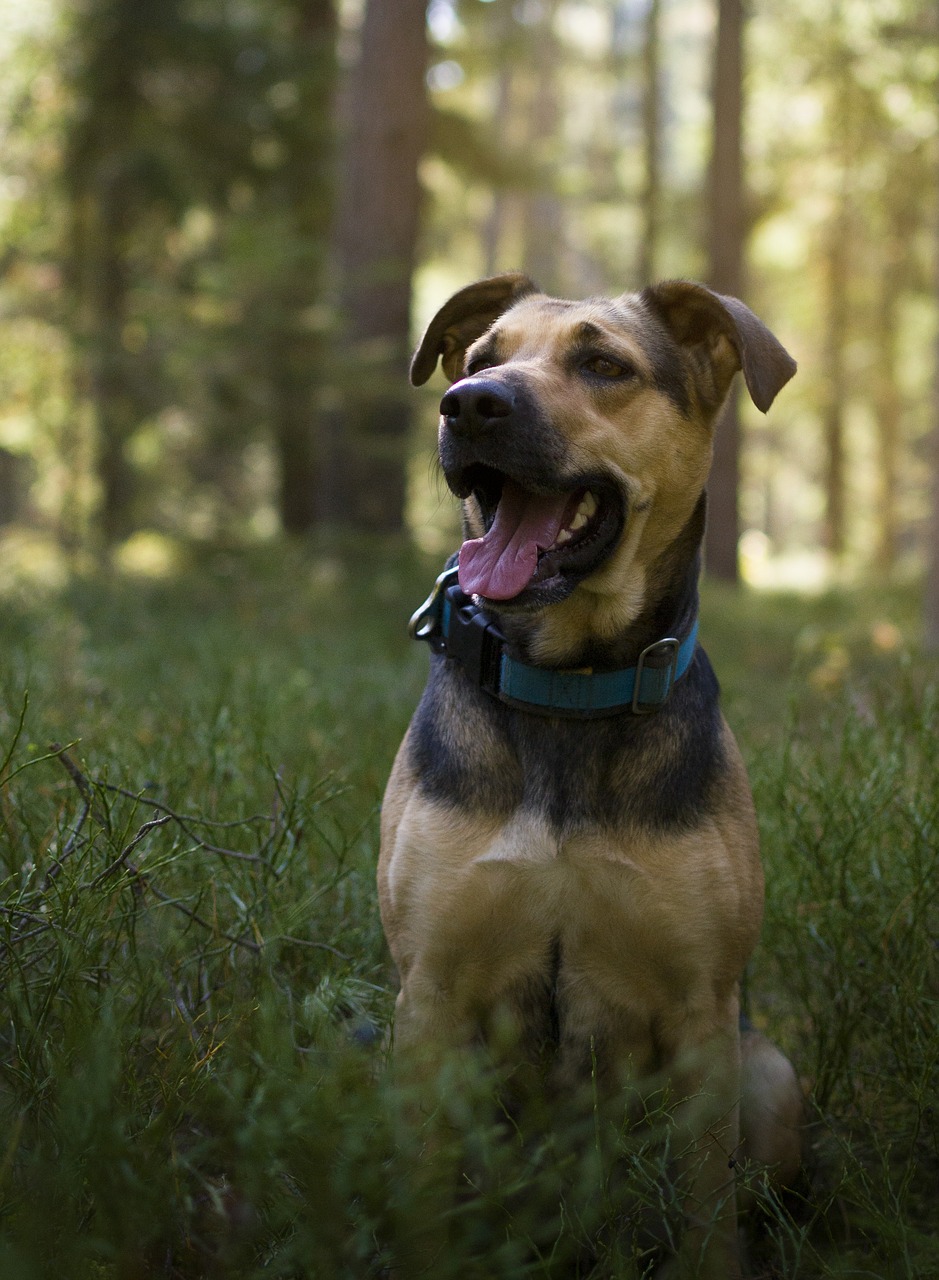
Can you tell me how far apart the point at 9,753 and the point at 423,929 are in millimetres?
1096

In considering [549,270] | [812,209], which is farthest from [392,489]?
[549,270]

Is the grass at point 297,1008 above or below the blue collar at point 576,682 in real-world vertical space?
below

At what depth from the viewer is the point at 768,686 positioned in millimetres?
9195

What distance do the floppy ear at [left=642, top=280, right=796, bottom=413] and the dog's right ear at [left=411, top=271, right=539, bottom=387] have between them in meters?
0.50

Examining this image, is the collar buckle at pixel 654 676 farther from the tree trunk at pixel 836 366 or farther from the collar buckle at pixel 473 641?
the tree trunk at pixel 836 366

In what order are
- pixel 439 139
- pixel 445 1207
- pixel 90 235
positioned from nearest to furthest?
1. pixel 445 1207
2. pixel 90 235
3. pixel 439 139

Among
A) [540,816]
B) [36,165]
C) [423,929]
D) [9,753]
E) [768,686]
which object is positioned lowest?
[768,686]

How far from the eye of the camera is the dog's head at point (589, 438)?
3021mm

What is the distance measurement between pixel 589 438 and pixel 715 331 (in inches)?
31.2

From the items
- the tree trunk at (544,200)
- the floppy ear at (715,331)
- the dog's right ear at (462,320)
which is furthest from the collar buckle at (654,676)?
the tree trunk at (544,200)

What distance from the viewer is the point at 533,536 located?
123 inches

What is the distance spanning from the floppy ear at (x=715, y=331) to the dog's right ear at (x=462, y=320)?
0.50m

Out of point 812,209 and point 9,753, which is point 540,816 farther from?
point 812,209

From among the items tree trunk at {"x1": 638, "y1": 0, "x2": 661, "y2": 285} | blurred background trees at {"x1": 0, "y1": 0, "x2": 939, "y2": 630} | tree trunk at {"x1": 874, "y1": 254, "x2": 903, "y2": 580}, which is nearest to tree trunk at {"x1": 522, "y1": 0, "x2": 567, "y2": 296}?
tree trunk at {"x1": 638, "y1": 0, "x2": 661, "y2": 285}
